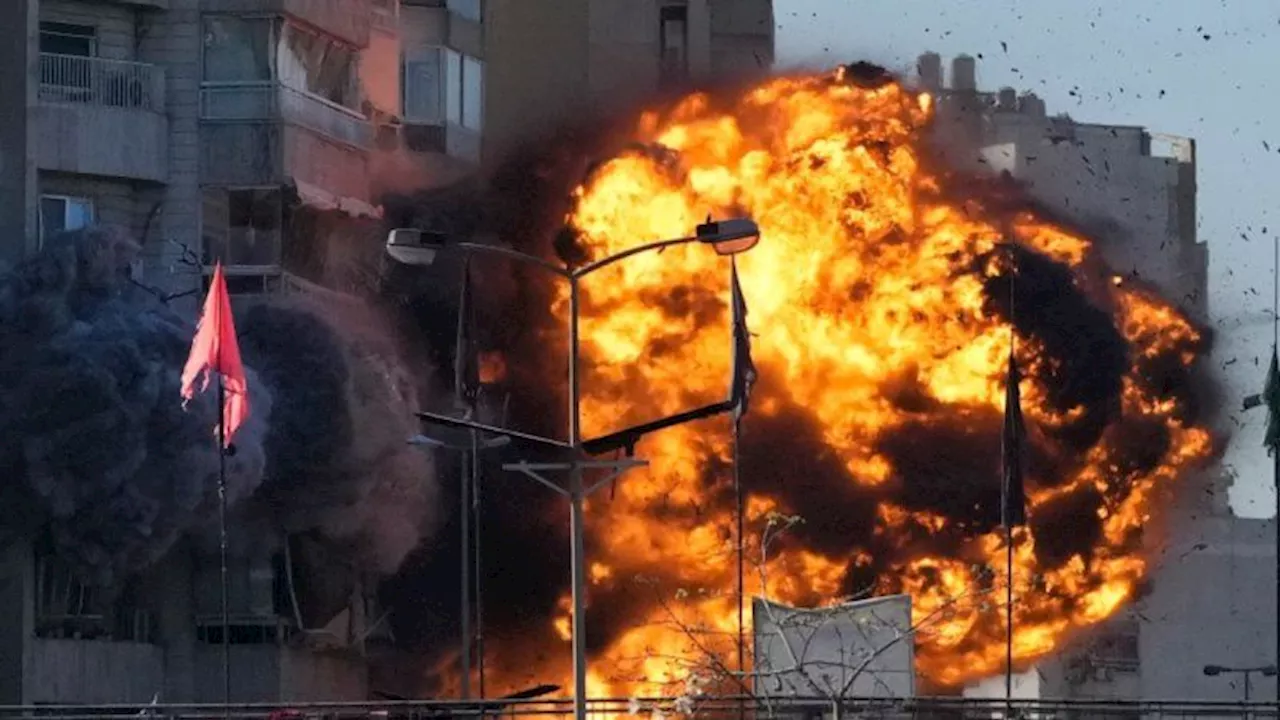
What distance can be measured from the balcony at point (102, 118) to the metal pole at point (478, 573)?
9.61 m

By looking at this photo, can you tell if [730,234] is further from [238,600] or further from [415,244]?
[238,600]

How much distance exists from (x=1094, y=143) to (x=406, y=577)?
47.4 meters

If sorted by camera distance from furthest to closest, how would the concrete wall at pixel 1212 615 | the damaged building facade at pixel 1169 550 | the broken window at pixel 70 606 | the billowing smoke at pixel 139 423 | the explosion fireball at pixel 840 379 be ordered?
the concrete wall at pixel 1212 615 < the damaged building facade at pixel 1169 550 < the explosion fireball at pixel 840 379 < the broken window at pixel 70 606 < the billowing smoke at pixel 139 423

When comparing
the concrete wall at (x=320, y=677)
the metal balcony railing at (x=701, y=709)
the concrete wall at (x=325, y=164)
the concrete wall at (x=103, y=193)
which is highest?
the concrete wall at (x=325, y=164)

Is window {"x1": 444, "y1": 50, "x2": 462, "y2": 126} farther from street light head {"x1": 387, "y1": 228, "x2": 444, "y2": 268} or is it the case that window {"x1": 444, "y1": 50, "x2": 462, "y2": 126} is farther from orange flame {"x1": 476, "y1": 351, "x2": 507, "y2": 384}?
street light head {"x1": 387, "y1": 228, "x2": 444, "y2": 268}

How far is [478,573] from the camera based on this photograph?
110312 millimetres

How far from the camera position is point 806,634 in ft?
308

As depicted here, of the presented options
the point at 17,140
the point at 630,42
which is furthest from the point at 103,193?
the point at 630,42

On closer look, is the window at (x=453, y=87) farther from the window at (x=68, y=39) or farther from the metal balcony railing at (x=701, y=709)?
the metal balcony railing at (x=701, y=709)

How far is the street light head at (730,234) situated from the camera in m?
73.9

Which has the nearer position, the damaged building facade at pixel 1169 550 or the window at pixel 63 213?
the window at pixel 63 213

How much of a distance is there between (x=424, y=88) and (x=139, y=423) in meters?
21.8

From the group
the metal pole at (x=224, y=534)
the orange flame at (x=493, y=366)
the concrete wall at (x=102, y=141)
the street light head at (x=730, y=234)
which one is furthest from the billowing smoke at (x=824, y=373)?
the street light head at (x=730, y=234)

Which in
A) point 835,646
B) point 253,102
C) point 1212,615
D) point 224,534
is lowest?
point 835,646
